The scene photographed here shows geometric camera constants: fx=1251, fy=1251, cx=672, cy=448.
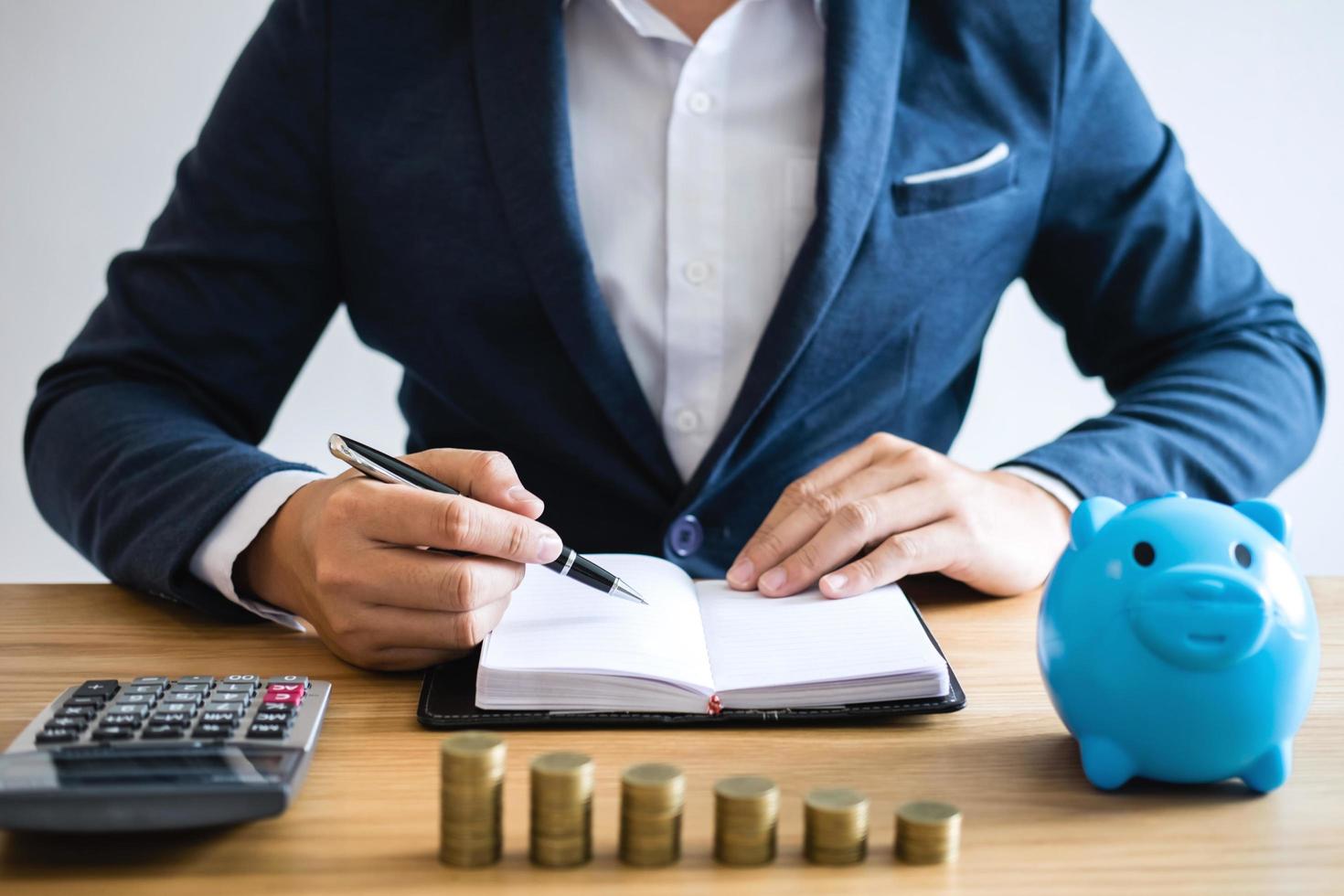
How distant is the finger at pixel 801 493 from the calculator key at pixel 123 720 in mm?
427

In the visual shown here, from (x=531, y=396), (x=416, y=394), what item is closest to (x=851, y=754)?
(x=531, y=396)

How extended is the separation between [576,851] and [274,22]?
96cm

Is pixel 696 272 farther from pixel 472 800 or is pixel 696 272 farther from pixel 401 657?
pixel 472 800

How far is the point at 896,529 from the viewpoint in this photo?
3.07 ft

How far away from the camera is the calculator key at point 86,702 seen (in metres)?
0.67

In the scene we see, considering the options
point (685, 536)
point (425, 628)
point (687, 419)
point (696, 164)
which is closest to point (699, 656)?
point (425, 628)

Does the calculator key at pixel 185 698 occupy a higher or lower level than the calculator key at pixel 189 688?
higher

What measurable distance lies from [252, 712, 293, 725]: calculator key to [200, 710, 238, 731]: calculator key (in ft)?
0.04

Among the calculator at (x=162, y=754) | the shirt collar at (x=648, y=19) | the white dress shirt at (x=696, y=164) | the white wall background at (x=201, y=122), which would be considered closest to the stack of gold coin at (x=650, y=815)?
the calculator at (x=162, y=754)

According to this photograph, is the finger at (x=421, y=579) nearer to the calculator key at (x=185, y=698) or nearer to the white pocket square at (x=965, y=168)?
the calculator key at (x=185, y=698)

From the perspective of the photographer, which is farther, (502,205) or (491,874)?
(502,205)

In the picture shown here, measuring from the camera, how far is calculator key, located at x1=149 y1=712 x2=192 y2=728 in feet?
2.07

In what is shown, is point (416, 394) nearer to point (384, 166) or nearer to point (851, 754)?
point (384, 166)

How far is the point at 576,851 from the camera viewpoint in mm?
557
